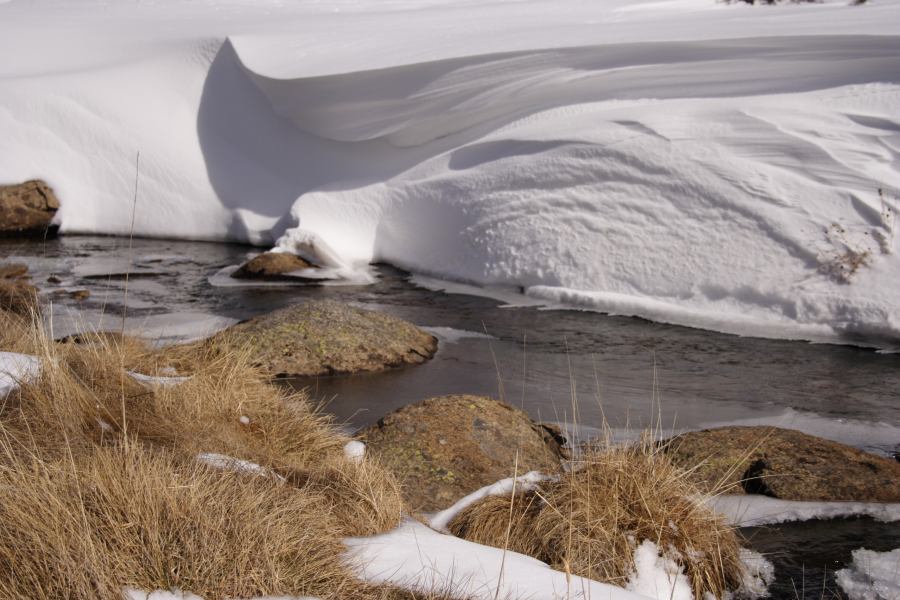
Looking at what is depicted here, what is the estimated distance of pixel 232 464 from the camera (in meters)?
3.44

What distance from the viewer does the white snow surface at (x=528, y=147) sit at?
809 cm

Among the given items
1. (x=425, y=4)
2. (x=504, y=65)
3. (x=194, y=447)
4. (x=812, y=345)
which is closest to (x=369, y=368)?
(x=194, y=447)

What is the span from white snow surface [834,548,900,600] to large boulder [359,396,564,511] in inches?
51.7

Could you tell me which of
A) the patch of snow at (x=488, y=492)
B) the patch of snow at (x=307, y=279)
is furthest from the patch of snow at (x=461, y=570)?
the patch of snow at (x=307, y=279)

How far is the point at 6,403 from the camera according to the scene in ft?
12.8

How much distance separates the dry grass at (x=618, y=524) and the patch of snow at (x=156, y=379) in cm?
156

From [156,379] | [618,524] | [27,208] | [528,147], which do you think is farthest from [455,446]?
[27,208]

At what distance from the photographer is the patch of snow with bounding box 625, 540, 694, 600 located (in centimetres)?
344

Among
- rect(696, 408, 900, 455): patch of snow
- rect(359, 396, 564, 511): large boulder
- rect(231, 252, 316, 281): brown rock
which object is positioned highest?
rect(359, 396, 564, 511): large boulder

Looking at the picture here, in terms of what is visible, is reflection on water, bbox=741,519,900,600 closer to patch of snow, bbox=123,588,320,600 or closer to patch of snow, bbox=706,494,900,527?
patch of snow, bbox=706,494,900,527

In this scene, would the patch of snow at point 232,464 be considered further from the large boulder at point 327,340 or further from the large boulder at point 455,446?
the large boulder at point 327,340

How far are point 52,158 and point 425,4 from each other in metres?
8.38

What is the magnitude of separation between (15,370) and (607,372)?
3785 mm

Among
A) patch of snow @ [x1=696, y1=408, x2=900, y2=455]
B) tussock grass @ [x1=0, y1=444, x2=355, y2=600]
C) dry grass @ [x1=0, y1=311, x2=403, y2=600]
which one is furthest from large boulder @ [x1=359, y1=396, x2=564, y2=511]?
tussock grass @ [x1=0, y1=444, x2=355, y2=600]
